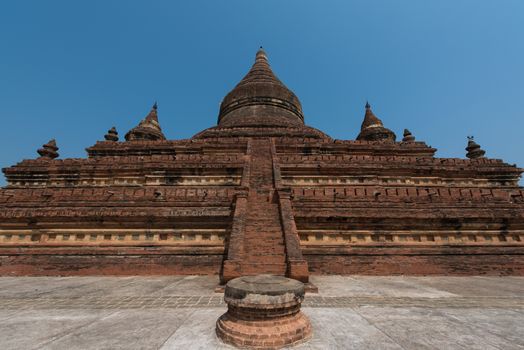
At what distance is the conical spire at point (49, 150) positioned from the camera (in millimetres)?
17377

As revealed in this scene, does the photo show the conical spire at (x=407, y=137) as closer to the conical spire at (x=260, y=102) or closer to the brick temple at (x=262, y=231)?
the conical spire at (x=260, y=102)

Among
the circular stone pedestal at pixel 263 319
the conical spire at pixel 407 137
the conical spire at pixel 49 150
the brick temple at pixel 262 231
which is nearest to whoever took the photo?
the circular stone pedestal at pixel 263 319

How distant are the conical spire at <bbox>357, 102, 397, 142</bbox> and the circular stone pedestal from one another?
82.1 ft

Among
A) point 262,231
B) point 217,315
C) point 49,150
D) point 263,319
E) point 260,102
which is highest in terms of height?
point 260,102

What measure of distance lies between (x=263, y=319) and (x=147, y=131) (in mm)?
25757

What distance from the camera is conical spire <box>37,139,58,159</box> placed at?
57.0 feet

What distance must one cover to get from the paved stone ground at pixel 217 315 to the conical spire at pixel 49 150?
13.5m

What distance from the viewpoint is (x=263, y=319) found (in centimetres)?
355

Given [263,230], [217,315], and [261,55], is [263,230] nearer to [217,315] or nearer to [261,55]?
[217,315]

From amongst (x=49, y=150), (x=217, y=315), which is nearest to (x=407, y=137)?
(x=217, y=315)

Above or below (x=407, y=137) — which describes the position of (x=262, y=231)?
below

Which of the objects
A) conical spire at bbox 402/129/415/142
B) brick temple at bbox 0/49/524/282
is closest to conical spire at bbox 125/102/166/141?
brick temple at bbox 0/49/524/282

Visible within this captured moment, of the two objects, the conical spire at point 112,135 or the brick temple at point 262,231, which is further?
the conical spire at point 112,135

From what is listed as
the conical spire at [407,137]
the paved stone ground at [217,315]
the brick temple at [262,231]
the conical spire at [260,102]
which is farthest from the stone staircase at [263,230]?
the conical spire at [407,137]
